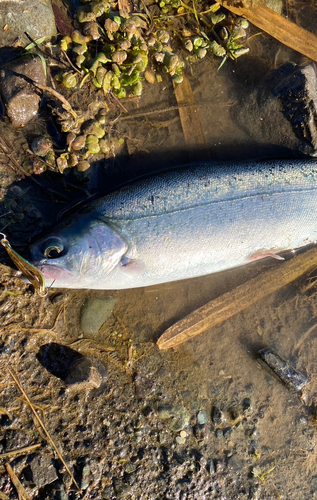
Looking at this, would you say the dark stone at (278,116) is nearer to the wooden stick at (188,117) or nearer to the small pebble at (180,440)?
the wooden stick at (188,117)

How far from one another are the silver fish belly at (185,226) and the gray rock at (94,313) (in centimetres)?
33

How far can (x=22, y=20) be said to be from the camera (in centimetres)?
358

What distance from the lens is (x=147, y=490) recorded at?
3.37m

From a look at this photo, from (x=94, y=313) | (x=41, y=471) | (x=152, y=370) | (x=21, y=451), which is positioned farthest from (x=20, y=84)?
(x=41, y=471)

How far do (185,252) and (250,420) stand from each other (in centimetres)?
192

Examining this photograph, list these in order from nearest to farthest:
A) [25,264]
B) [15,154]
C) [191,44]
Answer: [25,264] < [15,154] < [191,44]

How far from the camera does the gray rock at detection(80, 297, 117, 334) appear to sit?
3648 mm

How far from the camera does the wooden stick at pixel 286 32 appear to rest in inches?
160

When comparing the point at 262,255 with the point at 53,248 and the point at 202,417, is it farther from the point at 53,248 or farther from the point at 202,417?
the point at 53,248

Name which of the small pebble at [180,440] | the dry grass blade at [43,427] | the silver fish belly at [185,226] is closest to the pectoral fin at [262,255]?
the silver fish belly at [185,226]

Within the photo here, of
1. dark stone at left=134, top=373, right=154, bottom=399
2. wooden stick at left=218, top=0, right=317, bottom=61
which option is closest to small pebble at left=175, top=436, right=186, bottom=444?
dark stone at left=134, top=373, right=154, bottom=399

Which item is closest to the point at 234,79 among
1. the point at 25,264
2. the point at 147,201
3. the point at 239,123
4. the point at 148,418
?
the point at 239,123

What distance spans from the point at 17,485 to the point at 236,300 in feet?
9.03

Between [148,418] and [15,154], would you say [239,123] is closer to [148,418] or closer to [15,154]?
[15,154]
